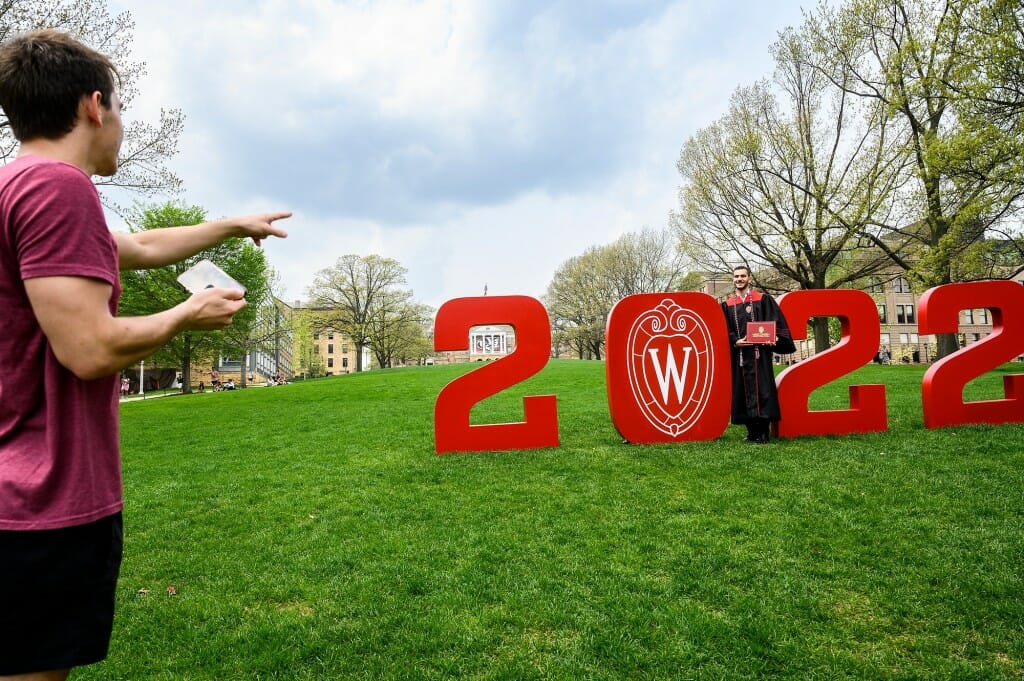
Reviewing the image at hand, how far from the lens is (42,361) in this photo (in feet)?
4.48

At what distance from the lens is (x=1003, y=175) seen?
15.6 meters

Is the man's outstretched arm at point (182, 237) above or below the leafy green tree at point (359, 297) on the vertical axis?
below

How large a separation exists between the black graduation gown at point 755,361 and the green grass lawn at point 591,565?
2.17ft

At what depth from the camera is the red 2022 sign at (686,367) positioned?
873 centimetres

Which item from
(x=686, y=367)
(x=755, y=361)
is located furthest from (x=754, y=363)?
(x=686, y=367)

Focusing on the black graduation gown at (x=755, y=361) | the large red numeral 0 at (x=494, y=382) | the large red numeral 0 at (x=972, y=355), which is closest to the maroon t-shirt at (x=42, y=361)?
the large red numeral 0 at (x=494, y=382)

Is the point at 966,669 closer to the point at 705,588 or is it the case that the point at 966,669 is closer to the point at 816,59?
the point at 705,588

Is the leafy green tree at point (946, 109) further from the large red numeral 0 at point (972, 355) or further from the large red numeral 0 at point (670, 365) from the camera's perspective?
the large red numeral 0 at point (670, 365)

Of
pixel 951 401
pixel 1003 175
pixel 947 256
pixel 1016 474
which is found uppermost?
pixel 1003 175

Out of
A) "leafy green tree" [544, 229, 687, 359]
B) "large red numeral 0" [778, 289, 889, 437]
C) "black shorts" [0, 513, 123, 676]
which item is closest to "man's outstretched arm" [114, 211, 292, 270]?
"black shorts" [0, 513, 123, 676]

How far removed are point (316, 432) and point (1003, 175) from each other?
20.0 metres

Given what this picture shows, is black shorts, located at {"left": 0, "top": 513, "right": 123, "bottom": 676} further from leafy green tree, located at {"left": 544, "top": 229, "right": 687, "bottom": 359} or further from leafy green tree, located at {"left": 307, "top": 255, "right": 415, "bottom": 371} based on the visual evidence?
leafy green tree, located at {"left": 307, "top": 255, "right": 415, "bottom": 371}

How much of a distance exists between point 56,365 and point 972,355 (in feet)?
39.7

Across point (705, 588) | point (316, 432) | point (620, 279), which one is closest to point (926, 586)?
point (705, 588)
